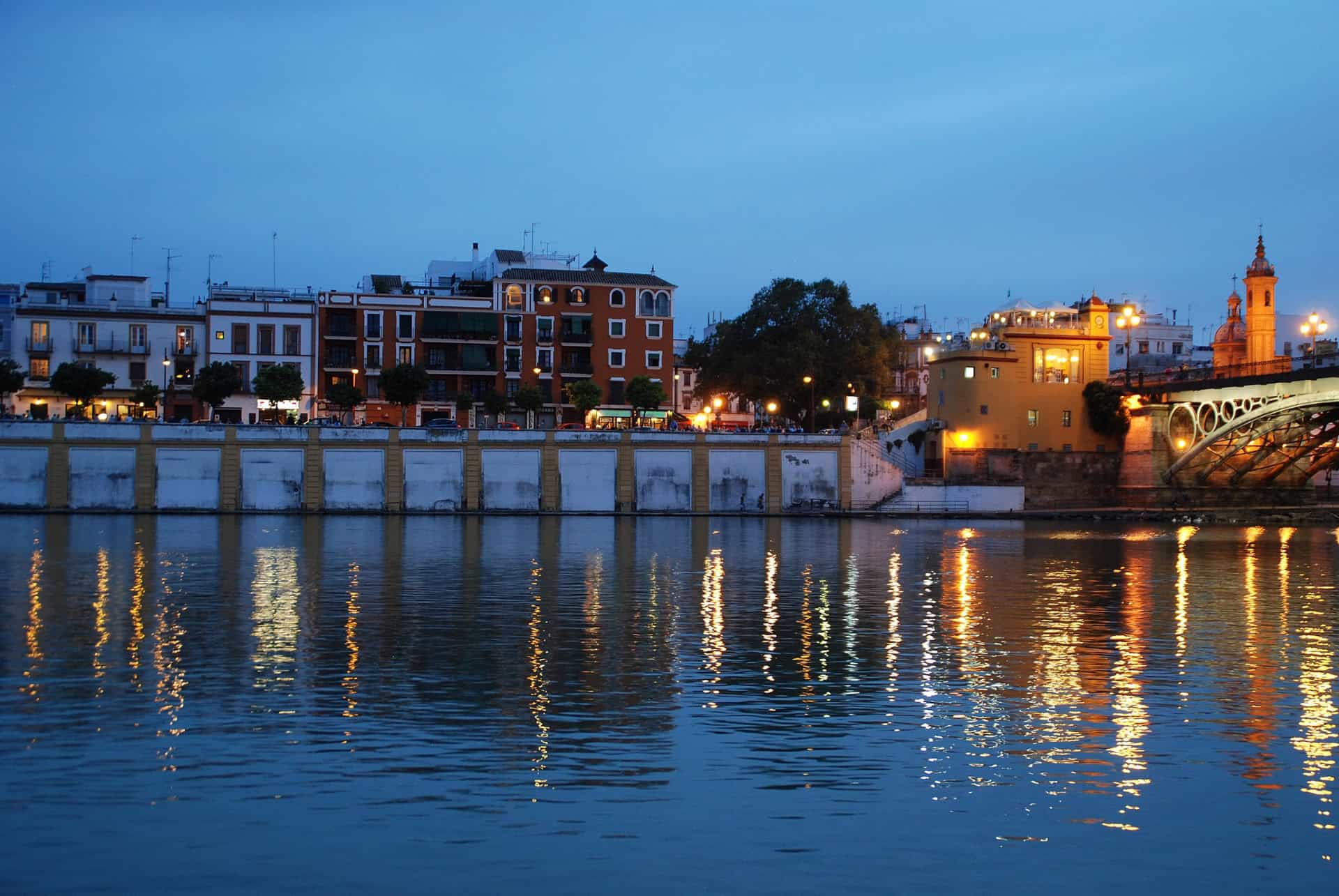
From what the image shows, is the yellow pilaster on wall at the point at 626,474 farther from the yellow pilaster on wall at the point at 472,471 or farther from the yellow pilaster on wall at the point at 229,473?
the yellow pilaster on wall at the point at 229,473

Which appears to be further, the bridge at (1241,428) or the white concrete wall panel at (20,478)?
the bridge at (1241,428)

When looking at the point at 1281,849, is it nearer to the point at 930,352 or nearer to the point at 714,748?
the point at 714,748

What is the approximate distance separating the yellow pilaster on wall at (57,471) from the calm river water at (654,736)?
135ft

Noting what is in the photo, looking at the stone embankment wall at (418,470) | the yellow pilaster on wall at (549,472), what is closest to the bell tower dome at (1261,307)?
the stone embankment wall at (418,470)

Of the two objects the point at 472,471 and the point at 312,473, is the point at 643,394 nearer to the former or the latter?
the point at 472,471

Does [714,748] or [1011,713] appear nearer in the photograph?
[714,748]

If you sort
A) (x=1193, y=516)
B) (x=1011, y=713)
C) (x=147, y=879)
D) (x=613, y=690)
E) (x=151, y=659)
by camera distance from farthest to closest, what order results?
(x=1193, y=516) → (x=151, y=659) → (x=613, y=690) → (x=1011, y=713) → (x=147, y=879)

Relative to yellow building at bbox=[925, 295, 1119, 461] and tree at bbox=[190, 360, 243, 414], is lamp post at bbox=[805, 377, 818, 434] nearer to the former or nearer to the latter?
yellow building at bbox=[925, 295, 1119, 461]

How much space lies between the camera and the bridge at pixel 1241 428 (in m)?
80.6

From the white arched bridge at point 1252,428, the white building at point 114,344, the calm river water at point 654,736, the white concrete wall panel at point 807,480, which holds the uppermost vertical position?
the white building at point 114,344

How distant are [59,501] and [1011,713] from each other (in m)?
68.8

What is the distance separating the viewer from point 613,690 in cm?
2178

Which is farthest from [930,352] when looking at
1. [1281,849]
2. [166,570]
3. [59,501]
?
[1281,849]

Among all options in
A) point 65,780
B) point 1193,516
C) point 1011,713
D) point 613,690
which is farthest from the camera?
point 1193,516
